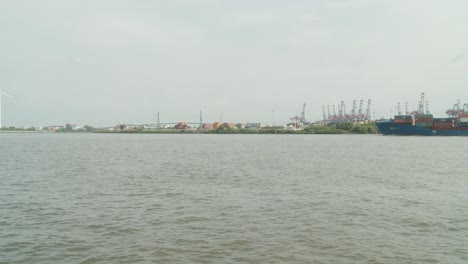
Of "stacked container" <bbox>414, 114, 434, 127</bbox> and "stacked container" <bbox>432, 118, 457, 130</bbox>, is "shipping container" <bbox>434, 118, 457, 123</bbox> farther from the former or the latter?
"stacked container" <bbox>414, 114, 434, 127</bbox>

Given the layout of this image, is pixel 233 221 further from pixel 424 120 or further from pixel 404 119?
pixel 424 120

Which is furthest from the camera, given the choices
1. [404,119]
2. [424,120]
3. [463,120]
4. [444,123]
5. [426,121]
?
[404,119]

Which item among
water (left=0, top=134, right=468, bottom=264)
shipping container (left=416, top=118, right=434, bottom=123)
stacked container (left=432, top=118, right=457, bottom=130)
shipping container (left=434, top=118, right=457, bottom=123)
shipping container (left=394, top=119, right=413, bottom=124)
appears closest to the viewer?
water (left=0, top=134, right=468, bottom=264)

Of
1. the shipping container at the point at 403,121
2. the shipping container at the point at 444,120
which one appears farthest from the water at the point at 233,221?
the shipping container at the point at 444,120

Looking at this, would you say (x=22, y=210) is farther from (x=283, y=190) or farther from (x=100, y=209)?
(x=283, y=190)

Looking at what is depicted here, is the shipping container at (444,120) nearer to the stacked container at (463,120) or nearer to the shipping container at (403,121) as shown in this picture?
the stacked container at (463,120)

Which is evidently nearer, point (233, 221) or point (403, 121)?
point (233, 221)

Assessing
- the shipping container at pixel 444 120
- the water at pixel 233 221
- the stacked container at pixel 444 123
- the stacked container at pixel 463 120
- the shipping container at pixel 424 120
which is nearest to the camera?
the water at pixel 233 221

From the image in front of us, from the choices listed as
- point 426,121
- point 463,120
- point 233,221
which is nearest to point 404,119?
point 426,121

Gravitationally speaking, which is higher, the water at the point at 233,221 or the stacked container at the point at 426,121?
the stacked container at the point at 426,121

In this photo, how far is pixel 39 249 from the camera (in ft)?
26.7

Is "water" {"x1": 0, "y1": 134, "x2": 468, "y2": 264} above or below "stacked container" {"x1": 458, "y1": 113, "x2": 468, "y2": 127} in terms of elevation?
below

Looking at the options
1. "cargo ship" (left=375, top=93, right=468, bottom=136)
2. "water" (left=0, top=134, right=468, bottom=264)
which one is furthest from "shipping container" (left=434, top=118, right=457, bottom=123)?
"water" (left=0, top=134, right=468, bottom=264)

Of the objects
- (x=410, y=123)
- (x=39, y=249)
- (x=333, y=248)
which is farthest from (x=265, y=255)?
(x=410, y=123)
